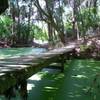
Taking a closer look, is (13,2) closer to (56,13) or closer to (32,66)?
(56,13)

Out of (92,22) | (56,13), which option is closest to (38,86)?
(92,22)

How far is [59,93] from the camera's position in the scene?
13.7 ft

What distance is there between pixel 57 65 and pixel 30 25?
15.0 meters

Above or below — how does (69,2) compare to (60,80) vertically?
above

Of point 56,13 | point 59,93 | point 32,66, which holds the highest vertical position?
point 56,13

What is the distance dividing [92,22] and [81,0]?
1.65m

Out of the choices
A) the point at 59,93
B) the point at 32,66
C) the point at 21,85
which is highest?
the point at 32,66

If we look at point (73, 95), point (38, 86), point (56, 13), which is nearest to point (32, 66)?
point (73, 95)

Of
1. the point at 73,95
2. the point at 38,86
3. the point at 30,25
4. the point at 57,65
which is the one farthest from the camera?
the point at 30,25

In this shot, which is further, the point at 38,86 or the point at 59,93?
the point at 38,86

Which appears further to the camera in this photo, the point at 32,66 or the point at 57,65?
the point at 57,65

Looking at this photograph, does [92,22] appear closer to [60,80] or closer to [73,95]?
[60,80]

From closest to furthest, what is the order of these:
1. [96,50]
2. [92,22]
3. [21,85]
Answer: [21,85], [96,50], [92,22]

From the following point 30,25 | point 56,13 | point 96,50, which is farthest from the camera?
point 30,25
